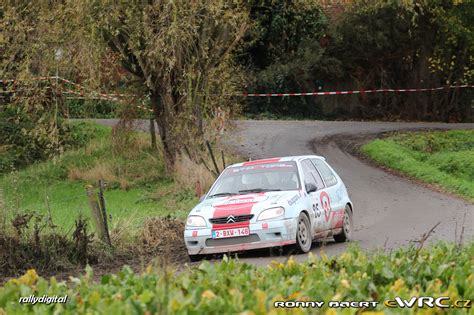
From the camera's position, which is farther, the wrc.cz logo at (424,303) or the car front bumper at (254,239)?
the car front bumper at (254,239)

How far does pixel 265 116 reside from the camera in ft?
138

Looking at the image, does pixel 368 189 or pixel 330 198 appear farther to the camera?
pixel 368 189

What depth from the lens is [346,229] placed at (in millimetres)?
16391

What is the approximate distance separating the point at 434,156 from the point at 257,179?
16.6m

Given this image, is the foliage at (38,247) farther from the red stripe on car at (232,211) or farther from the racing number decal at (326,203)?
the racing number decal at (326,203)

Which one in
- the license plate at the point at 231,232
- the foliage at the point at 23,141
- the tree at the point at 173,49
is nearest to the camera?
the license plate at the point at 231,232

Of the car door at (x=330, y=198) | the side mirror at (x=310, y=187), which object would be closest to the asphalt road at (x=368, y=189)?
the car door at (x=330, y=198)

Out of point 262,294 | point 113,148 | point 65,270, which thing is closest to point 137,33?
point 113,148

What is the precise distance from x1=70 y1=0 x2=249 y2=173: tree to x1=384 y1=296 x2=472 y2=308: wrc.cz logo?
56.7 ft

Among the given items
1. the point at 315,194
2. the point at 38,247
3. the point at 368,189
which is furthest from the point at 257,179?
the point at 368,189

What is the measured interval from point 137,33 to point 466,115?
2353cm

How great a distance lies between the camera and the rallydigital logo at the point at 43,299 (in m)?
6.00

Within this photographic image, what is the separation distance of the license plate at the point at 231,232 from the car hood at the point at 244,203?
261 mm

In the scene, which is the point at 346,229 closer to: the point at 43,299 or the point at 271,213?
the point at 271,213
